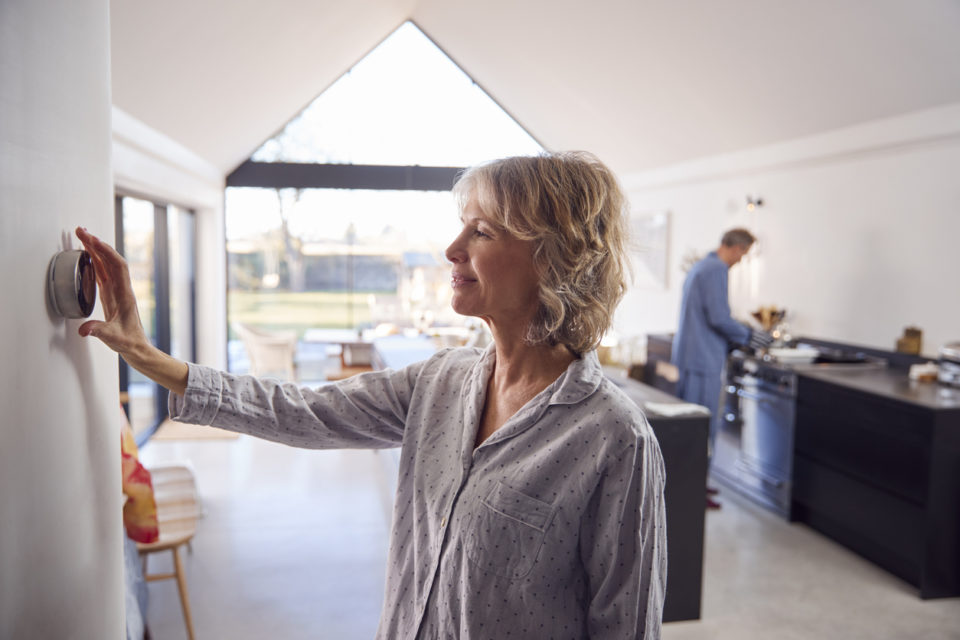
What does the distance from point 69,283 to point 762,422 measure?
4.31 m

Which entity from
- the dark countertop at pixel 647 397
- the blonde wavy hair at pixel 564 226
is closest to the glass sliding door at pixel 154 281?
the dark countertop at pixel 647 397

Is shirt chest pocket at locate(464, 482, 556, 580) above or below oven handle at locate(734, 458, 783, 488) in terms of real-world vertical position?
above

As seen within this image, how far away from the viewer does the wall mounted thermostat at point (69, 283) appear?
2.90 ft

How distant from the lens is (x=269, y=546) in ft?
12.9

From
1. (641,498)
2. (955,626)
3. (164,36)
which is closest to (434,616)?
(641,498)

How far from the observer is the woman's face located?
1192 millimetres

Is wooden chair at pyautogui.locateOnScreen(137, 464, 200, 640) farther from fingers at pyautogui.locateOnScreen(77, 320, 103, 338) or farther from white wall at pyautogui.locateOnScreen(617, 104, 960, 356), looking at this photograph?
white wall at pyautogui.locateOnScreen(617, 104, 960, 356)

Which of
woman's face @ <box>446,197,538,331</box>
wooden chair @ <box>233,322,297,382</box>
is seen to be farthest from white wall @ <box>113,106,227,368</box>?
woman's face @ <box>446,197,538,331</box>

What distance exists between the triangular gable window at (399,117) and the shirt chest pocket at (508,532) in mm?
7217

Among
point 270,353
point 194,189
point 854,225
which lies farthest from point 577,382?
point 270,353

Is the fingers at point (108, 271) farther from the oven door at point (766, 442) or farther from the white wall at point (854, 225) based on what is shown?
the white wall at point (854, 225)

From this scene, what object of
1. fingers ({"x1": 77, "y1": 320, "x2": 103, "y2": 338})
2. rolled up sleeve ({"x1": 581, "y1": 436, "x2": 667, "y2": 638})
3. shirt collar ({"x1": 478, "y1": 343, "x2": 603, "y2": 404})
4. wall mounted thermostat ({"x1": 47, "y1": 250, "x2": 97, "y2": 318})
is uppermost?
wall mounted thermostat ({"x1": 47, "y1": 250, "x2": 97, "y2": 318})

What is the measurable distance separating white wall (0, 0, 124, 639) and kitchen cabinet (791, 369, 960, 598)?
3.39m

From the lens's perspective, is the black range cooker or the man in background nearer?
the black range cooker
